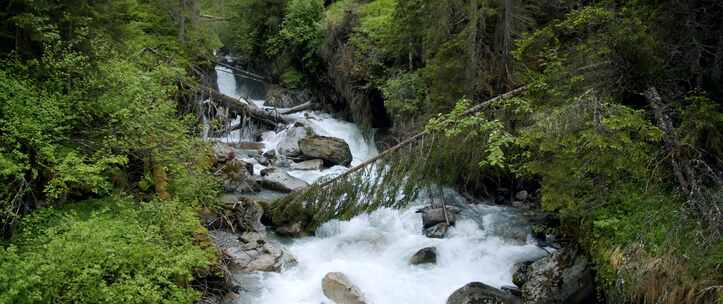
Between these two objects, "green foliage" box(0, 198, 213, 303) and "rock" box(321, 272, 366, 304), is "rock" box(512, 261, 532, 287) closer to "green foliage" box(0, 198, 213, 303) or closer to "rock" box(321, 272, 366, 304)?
"rock" box(321, 272, 366, 304)

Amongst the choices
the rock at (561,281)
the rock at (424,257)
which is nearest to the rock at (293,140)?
the rock at (424,257)

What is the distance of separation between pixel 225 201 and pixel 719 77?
31.4ft

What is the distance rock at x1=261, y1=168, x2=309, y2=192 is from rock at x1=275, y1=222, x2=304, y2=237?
2.49 metres

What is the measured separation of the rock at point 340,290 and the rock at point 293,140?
870 centimetres

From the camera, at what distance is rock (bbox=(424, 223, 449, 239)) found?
36.1 feet

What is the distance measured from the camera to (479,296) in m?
8.30

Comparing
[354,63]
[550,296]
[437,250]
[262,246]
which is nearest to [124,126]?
[262,246]

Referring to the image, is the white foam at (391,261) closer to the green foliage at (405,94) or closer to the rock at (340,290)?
the rock at (340,290)

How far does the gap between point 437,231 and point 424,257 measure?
1.28m

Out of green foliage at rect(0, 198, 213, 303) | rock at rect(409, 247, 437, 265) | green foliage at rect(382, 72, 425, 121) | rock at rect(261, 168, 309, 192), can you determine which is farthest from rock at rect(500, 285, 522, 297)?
green foliage at rect(382, 72, 425, 121)

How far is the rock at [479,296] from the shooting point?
8250 mm

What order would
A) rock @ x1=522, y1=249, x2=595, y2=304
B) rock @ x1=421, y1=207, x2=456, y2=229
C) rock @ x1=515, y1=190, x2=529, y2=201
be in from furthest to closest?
rock @ x1=515, y1=190, x2=529, y2=201 → rock @ x1=421, y1=207, x2=456, y2=229 → rock @ x1=522, y1=249, x2=595, y2=304

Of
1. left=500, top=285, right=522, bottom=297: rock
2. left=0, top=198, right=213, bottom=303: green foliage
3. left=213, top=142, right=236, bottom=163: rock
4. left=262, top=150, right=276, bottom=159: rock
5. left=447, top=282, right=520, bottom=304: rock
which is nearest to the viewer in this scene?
left=0, top=198, right=213, bottom=303: green foliage

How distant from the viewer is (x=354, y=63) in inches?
740
